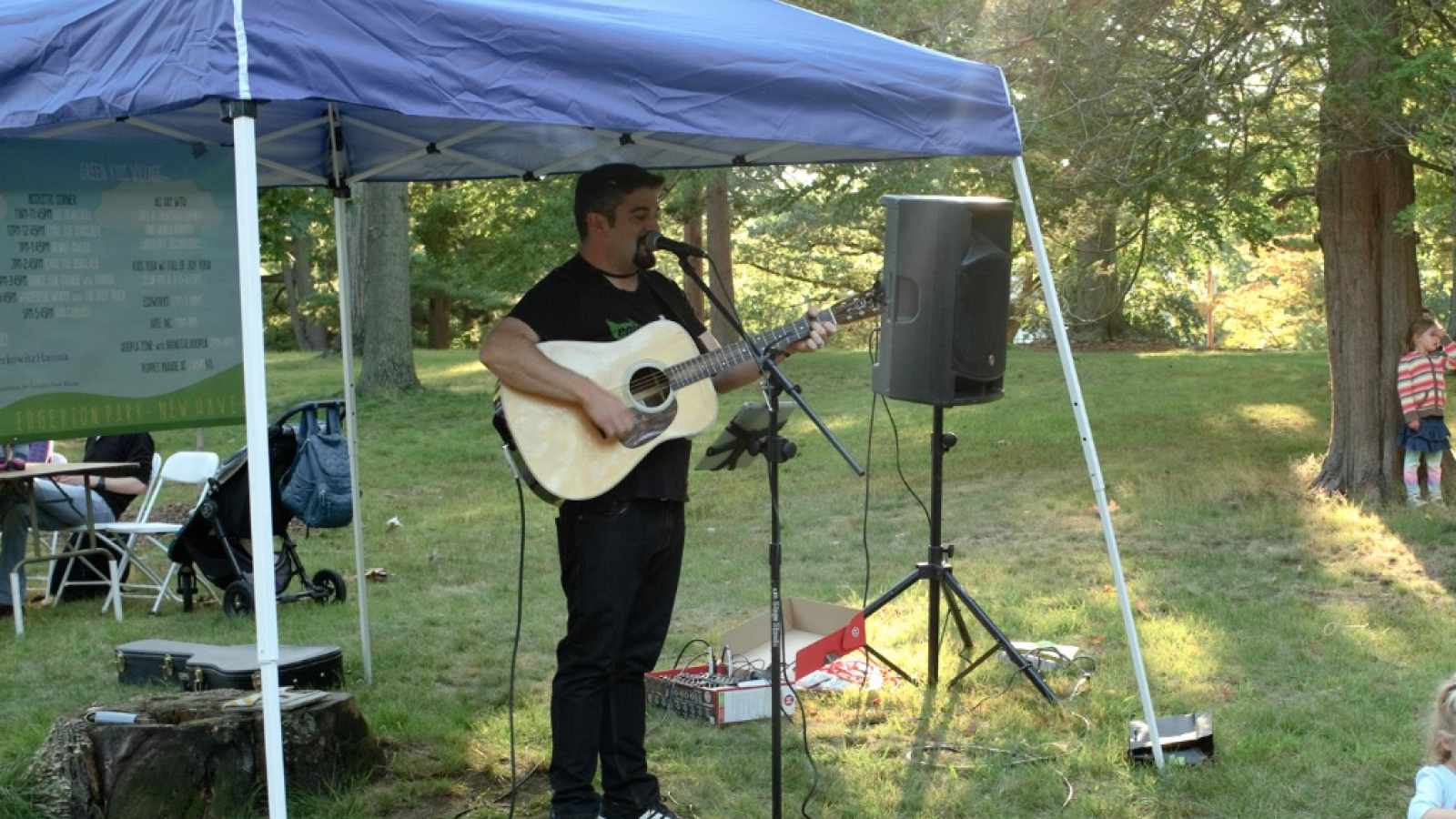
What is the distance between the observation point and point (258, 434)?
287 cm

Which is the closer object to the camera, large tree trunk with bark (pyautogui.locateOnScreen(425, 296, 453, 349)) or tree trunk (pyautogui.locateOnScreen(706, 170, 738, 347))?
tree trunk (pyautogui.locateOnScreen(706, 170, 738, 347))

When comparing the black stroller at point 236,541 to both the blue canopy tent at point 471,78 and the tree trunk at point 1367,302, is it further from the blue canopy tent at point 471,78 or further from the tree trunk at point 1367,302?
the tree trunk at point 1367,302

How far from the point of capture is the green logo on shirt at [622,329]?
404cm

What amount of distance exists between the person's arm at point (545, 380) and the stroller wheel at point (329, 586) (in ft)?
13.0

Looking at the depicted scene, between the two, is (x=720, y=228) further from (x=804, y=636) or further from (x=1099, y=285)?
(x=804, y=636)

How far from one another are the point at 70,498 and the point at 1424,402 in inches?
329

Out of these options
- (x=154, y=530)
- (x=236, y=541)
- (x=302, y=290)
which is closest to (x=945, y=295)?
(x=236, y=541)

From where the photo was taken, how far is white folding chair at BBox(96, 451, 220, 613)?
24.3 feet

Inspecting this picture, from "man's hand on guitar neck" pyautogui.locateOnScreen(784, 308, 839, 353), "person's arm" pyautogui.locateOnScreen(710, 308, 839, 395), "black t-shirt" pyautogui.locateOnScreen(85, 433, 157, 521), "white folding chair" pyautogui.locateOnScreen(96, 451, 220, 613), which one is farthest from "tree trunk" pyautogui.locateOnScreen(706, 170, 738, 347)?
"man's hand on guitar neck" pyautogui.locateOnScreen(784, 308, 839, 353)

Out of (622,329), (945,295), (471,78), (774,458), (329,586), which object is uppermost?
(471,78)

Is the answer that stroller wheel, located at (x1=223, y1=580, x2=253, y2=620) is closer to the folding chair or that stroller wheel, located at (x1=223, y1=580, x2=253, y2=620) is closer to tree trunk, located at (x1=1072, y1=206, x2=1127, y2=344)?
the folding chair

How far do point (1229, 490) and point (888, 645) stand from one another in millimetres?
4363

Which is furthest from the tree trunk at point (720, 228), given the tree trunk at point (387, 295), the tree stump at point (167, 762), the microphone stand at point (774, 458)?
the microphone stand at point (774, 458)

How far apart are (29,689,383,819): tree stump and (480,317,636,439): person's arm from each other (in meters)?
1.38
